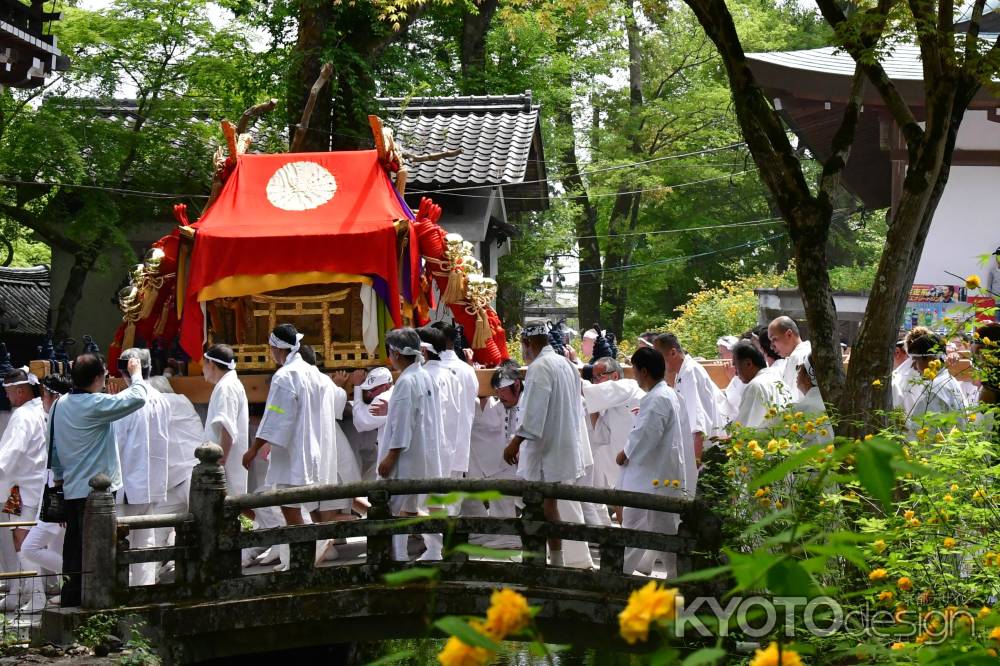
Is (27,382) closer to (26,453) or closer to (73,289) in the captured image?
(26,453)

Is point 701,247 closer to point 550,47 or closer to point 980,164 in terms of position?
point 550,47

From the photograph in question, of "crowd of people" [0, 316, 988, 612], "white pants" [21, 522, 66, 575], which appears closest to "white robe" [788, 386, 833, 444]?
"crowd of people" [0, 316, 988, 612]

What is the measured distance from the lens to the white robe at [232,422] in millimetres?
8703

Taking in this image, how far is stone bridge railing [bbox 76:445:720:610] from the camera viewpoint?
7.29 meters

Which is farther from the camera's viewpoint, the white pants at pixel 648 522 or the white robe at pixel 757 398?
the white robe at pixel 757 398

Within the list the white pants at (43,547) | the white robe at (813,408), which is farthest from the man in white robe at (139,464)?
the white robe at (813,408)

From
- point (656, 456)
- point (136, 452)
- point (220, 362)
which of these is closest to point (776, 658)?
point (656, 456)

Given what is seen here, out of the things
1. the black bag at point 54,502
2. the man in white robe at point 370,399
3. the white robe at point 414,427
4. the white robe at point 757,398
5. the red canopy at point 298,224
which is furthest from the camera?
the red canopy at point 298,224

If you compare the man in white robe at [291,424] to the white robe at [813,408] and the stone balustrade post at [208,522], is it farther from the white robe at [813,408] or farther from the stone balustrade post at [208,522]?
the white robe at [813,408]

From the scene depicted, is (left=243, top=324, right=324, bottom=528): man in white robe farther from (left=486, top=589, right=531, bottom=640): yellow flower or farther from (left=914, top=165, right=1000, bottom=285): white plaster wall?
(left=914, top=165, right=1000, bottom=285): white plaster wall

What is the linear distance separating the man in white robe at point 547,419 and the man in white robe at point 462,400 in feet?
2.66

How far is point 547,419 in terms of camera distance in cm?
850

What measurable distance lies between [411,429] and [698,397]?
7.99ft

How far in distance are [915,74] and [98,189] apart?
32.0 feet
